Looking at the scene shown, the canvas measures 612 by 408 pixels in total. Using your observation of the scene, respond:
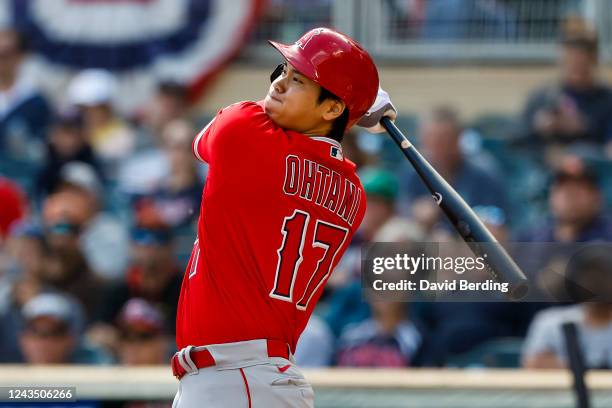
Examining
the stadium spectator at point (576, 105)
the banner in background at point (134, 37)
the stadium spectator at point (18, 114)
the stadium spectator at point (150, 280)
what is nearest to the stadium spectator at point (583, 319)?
the stadium spectator at point (576, 105)

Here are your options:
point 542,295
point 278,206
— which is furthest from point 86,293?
point 278,206

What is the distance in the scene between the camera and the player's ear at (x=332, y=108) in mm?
3145

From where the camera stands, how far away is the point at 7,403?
450 centimetres

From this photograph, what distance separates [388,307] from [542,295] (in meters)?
0.67

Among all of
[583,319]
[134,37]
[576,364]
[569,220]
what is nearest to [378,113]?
[576,364]

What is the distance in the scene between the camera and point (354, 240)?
19.8 feet

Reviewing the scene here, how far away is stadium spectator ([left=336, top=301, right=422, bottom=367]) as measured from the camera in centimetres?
532

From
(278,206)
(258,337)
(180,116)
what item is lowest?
(180,116)

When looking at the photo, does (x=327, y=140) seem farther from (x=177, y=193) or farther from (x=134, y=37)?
(x=134, y=37)

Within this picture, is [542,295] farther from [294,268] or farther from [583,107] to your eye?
[294,268]

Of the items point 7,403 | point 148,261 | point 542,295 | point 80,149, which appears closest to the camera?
point 7,403

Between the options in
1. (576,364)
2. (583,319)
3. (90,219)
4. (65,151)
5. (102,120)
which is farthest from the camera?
(102,120)

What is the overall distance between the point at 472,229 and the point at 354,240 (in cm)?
281

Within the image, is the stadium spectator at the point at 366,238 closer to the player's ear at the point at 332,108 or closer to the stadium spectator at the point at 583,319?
the stadium spectator at the point at 583,319
